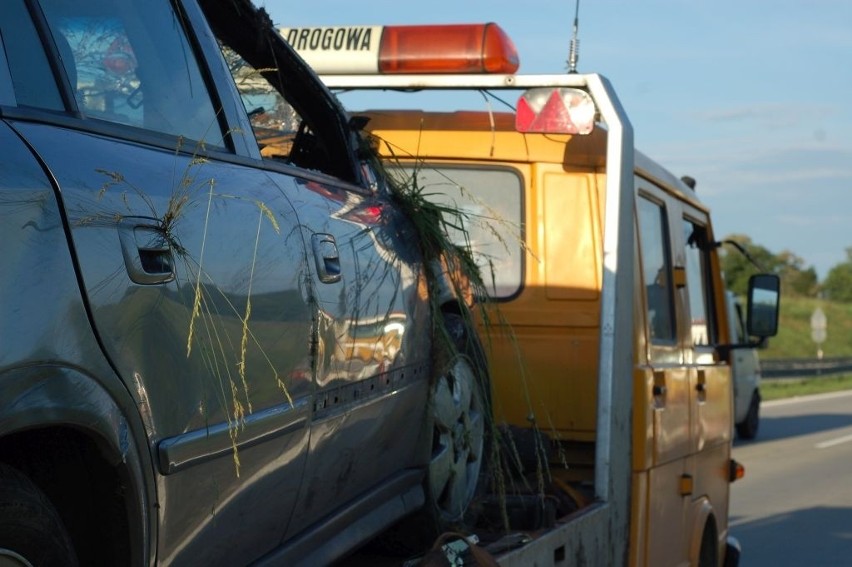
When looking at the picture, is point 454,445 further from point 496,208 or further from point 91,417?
point 91,417

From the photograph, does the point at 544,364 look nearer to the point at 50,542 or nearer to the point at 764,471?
the point at 50,542

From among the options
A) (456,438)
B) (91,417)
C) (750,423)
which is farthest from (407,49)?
(750,423)

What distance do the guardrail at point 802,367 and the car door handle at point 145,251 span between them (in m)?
35.3

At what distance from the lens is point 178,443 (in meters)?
2.27

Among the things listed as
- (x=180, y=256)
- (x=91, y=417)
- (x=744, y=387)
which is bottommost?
(x=744, y=387)

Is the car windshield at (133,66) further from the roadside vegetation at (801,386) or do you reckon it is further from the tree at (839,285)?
the tree at (839,285)

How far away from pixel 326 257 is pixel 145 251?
2.83 ft

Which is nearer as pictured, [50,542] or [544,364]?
[50,542]

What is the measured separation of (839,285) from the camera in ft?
349

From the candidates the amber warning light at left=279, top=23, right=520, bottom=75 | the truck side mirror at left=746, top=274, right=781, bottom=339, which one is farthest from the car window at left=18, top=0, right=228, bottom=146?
the truck side mirror at left=746, top=274, right=781, bottom=339

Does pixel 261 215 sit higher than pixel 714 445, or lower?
higher

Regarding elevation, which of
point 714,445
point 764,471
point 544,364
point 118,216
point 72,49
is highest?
point 72,49

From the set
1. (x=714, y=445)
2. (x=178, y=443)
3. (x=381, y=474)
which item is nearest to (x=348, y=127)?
(x=381, y=474)

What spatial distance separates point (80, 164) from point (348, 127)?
1.86 metres
